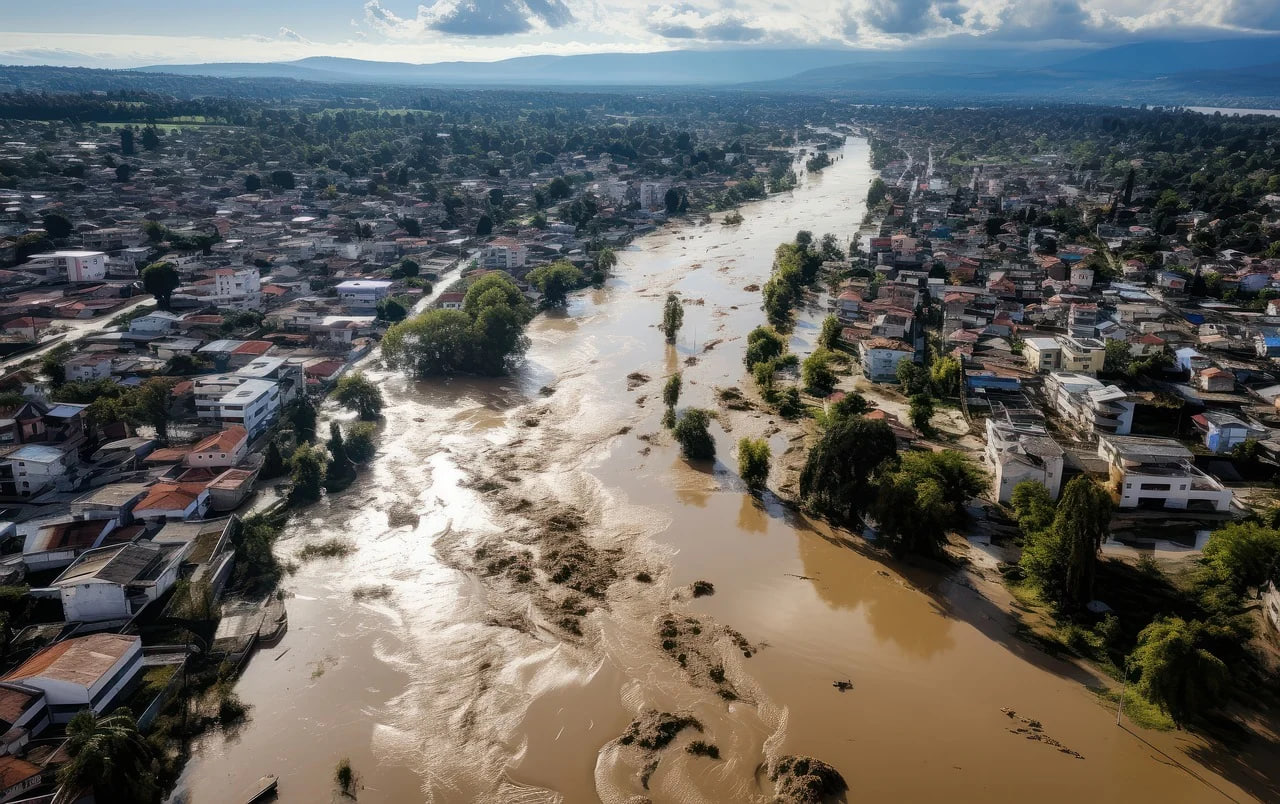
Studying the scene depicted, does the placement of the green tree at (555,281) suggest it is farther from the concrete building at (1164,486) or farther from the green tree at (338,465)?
the concrete building at (1164,486)

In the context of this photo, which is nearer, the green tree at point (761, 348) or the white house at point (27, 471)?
the white house at point (27, 471)

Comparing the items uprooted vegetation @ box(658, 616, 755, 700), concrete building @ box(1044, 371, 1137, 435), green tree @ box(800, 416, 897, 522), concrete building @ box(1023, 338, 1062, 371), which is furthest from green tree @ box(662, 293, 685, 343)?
uprooted vegetation @ box(658, 616, 755, 700)

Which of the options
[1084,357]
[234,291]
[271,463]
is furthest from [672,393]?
[234,291]

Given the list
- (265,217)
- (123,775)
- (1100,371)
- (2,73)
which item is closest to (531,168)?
(265,217)

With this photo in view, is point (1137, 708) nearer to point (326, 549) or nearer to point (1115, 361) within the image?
point (326, 549)

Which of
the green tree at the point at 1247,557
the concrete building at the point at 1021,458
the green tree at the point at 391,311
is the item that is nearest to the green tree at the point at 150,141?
the green tree at the point at 391,311

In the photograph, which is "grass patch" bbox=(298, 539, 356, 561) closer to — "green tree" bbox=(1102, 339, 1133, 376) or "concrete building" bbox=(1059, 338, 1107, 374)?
"concrete building" bbox=(1059, 338, 1107, 374)

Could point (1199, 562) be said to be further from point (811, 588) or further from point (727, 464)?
point (727, 464)
